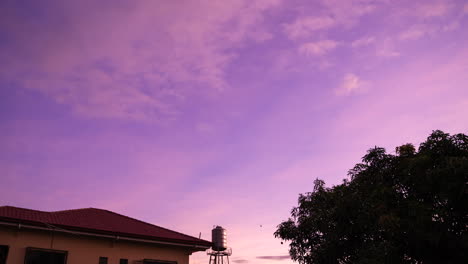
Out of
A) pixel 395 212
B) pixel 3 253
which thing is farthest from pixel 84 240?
pixel 395 212

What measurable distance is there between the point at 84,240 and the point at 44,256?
143cm

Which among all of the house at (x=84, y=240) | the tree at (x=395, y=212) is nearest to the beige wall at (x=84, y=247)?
the house at (x=84, y=240)

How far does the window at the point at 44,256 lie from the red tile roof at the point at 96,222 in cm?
92

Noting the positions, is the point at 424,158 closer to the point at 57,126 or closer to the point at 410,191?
the point at 410,191

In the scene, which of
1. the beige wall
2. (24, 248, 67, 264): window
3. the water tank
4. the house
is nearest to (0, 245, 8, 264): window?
the house

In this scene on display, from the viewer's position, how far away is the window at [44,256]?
44.2 feet

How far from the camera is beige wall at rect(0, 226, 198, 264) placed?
13305mm

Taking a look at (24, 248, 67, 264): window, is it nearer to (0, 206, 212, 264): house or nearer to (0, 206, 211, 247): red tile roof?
(0, 206, 212, 264): house

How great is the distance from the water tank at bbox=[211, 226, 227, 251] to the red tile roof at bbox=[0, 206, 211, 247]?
570cm

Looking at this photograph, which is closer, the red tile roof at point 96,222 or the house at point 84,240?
the house at point 84,240

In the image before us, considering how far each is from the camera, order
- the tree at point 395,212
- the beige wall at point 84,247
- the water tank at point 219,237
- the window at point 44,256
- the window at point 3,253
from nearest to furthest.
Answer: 1. the window at point 3,253
2. the beige wall at point 84,247
3. the window at point 44,256
4. the tree at point 395,212
5. the water tank at point 219,237

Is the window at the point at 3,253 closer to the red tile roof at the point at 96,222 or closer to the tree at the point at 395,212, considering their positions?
the red tile roof at the point at 96,222

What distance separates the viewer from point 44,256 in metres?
13.8

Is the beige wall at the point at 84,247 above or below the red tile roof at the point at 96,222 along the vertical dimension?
below
